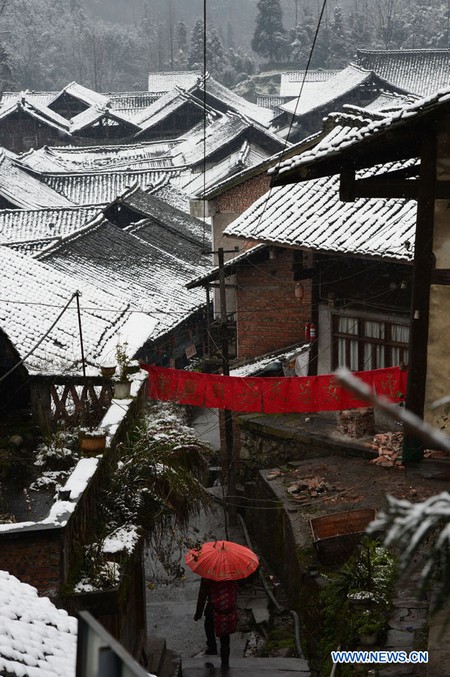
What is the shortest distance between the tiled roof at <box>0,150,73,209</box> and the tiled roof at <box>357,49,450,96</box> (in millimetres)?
28118

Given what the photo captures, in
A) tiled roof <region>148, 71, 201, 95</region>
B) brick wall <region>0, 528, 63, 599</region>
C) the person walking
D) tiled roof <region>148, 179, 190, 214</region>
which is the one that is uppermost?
tiled roof <region>148, 71, 201, 95</region>

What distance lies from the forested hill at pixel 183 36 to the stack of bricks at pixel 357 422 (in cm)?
6377

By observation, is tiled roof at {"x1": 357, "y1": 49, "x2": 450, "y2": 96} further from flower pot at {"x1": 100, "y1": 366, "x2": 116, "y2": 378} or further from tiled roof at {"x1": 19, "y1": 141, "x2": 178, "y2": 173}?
flower pot at {"x1": 100, "y1": 366, "x2": 116, "y2": 378}

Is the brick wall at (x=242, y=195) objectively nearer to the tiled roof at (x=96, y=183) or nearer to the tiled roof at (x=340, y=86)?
the tiled roof at (x=96, y=183)

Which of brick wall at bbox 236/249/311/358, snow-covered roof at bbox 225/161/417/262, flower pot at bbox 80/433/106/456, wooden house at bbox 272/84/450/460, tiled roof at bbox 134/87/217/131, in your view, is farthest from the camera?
tiled roof at bbox 134/87/217/131

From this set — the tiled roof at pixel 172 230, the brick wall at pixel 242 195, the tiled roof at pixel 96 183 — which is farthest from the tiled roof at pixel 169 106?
the brick wall at pixel 242 195

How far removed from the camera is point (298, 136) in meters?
57.5

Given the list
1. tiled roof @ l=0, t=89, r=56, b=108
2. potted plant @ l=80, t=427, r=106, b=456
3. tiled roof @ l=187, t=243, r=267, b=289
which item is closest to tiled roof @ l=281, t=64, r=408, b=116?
tiled roof @ l=0, t=89, r=56, b=108

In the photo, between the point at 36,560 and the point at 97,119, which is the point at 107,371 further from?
the point at 97,119

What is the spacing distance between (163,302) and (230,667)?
57.0 ft

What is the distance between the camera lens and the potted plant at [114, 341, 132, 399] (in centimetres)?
1152

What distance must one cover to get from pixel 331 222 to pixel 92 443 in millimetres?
8657

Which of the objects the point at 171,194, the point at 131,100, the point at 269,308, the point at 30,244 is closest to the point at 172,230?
the point at 30,244

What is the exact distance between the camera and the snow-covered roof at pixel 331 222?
15.3 m
